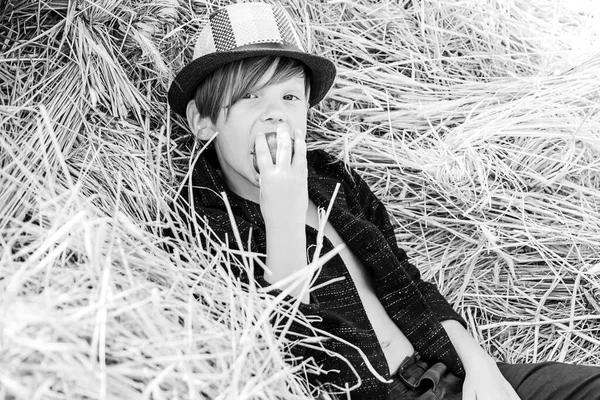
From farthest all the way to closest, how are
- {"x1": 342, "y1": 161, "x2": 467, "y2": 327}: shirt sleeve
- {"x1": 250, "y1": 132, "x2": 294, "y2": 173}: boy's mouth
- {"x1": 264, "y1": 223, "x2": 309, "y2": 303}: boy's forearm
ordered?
{"x1": 342, "y1": 161, "x2": 467, "y2": 327}: shirt sleeve < {"x1": 250, "y1": 132, "x2": 294, "y2": 173}: boy's mouth < {"x1": 264, "y1": 223, "x2": 309, "y2": 303}: boy's forearm

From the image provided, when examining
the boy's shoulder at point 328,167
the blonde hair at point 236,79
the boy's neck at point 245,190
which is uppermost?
the blonde hair at point 236,79

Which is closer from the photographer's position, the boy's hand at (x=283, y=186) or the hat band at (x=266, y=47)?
the boy's hand at (x=283, y=186)

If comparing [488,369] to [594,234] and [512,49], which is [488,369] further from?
[512,49]

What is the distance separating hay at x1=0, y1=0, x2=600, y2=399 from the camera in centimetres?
135

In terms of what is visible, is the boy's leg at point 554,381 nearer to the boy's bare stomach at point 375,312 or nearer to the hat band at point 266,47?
the boy's bare stomach at point 375,312

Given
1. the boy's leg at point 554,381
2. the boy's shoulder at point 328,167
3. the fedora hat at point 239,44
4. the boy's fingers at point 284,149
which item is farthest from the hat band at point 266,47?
the boy's leg at point 554,381

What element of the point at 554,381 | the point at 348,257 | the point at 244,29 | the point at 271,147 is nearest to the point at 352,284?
the point at 348,257

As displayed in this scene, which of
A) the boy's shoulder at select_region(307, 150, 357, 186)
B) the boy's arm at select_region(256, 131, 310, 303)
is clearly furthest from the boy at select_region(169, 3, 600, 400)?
the boy's shoulder at select_region(307, 150, 357, 186)

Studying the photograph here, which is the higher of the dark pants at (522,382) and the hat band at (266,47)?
the hat band at (266,47)

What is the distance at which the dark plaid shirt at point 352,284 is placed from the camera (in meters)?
1.34

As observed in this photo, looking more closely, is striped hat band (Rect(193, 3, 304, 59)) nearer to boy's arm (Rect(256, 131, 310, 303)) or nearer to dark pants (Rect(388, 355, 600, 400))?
boy's arm (Rect(256, 131, 310, 303))

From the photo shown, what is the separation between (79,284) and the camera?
1.00 meters

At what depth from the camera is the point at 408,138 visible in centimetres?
194

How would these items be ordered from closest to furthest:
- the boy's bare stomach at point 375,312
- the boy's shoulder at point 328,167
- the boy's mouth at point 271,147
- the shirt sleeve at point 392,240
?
the boy's mouth at point 271,147 → the boy's bare stomach at point 375,312 → the shirt sleeve at point 392,240 → the boy's shoulder at point 328,167
